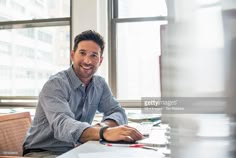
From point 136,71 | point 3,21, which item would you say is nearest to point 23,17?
point 3,21

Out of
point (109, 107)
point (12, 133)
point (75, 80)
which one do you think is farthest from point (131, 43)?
point (12, 133)

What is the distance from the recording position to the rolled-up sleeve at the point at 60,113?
4.00 ft

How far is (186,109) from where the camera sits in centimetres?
45

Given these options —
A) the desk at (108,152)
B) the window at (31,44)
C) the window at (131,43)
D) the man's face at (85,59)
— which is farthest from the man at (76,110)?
the window at (31,44)

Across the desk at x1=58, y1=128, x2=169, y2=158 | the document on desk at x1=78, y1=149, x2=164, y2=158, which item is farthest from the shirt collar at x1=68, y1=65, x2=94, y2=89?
the document on desk at x1=78, y1=149, x2=164, y2=158

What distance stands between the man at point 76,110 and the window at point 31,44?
104cm

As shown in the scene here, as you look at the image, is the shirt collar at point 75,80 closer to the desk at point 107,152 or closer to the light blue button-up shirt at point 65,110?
the light blue button-up shirt at point 65,110

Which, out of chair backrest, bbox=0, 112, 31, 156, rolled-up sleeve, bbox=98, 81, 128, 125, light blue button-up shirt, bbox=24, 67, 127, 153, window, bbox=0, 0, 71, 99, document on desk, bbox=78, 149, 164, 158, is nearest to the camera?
document on desk, bbox=78, 149, 164, 158

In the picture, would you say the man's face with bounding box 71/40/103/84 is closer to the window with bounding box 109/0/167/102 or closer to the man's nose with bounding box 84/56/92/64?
the man's nose with bounding box 84/56/92/64

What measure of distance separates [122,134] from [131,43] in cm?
160

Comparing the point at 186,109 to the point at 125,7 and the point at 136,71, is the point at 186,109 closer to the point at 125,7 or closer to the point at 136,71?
the point at 136,71

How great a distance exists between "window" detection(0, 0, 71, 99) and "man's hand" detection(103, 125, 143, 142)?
1.64 m

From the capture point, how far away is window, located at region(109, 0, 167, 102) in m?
2.58

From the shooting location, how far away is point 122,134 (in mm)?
1146
